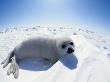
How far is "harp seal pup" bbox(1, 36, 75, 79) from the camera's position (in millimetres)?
4125

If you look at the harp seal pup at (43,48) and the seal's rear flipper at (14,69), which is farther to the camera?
the harp seal pup at (43,48)

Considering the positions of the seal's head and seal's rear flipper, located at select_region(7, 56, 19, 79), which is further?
the seal's head

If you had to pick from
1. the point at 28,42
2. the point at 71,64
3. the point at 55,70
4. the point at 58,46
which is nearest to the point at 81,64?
the point at 71,64

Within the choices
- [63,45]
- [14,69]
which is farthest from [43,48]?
[14,69]

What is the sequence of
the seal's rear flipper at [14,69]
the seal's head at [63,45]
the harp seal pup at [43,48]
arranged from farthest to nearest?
the harp seal pup at [43,48] → the seal's head at [63,45] → the seal's rear flipper at [14,69]

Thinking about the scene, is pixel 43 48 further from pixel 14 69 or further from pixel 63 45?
pixel 14 69

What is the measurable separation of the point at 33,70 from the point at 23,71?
206mm

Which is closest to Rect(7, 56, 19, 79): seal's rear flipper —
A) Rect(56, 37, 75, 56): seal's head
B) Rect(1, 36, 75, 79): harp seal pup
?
Rect(1, 36, 75, 79): harp seal pup

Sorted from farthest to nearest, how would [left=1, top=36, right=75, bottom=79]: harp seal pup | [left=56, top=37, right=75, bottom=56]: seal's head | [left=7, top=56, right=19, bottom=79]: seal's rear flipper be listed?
[left=1, top=36, right=75, bottom=79]: harp seal pup → [left=56, top=37, right=75, bottom=56]: seal's head → [left=7, top=56, right=19, bottom=79]: seal's rear flipper

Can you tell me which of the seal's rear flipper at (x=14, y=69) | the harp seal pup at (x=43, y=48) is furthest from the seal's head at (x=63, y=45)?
the seal's rear flipper at (x=14, y=69)

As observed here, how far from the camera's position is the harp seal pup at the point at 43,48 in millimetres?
4125

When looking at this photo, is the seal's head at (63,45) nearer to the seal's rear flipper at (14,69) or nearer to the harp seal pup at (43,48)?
the harp seal pup at (43,48)

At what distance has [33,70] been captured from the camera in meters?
3.72

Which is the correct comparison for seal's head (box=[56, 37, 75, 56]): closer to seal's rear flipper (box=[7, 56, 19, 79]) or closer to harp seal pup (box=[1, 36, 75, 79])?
harp seal pup (box=[1, 36, 75, 79])
